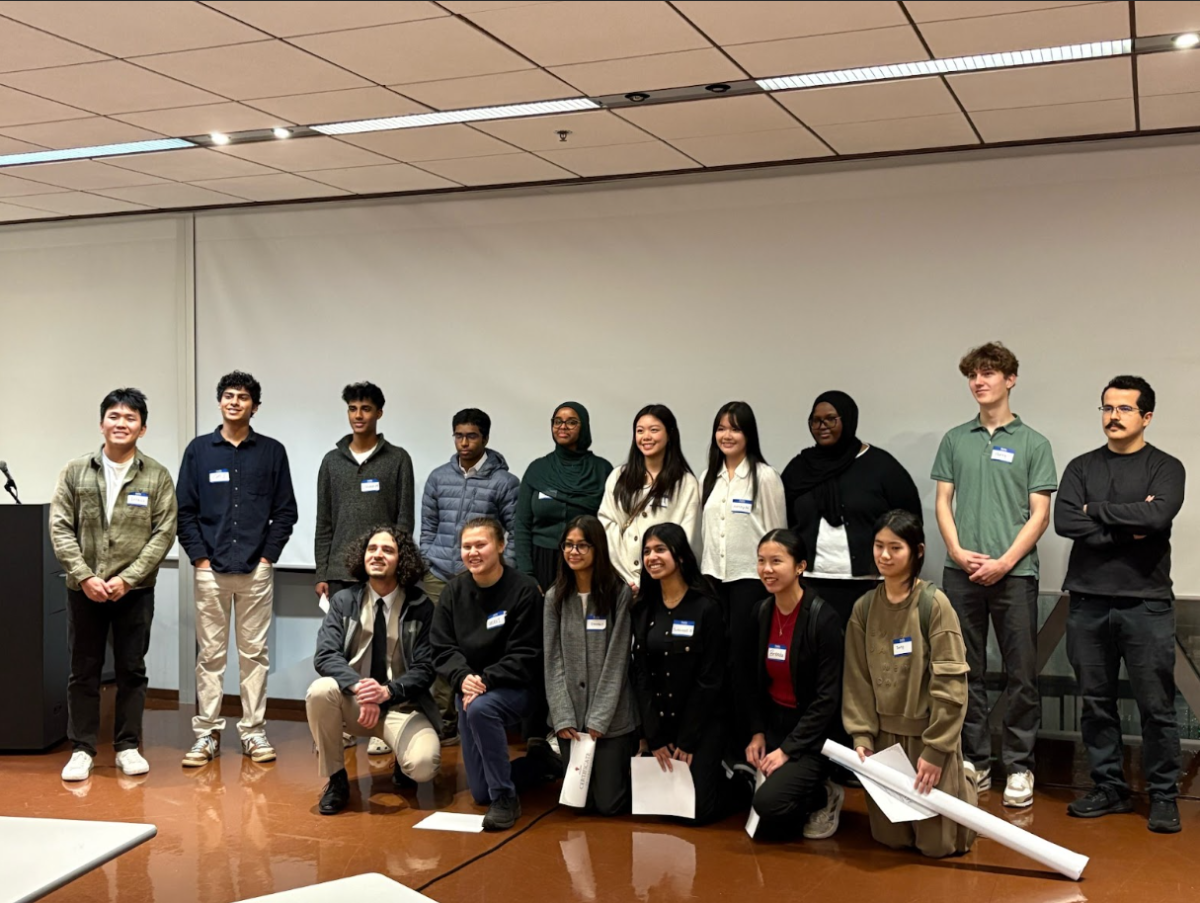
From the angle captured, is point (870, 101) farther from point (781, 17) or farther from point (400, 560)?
point (400, 560)

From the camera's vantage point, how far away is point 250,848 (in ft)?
14.0

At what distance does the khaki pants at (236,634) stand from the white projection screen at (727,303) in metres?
1.05

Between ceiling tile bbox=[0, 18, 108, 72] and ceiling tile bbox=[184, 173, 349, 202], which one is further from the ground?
ceiling tile bbox=[184, 173, 349, 202]

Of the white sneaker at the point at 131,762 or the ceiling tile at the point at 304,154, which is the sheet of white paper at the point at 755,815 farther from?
the ceiling tile at the point at 304,154

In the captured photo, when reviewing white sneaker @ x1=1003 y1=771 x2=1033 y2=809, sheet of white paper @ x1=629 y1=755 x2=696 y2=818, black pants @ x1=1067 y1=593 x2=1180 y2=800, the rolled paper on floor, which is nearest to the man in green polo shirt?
white sneaker @ x1=1003 y1=771 x2=1033 y2=809

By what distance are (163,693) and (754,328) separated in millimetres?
4023

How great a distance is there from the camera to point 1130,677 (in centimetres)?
450

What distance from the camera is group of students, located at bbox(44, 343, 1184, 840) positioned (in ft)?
14.1

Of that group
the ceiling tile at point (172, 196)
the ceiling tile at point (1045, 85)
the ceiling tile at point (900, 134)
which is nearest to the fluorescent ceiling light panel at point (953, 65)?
the ceiling tile at point (1045, 85)

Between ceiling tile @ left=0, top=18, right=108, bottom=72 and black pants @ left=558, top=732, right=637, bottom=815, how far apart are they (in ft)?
9.79

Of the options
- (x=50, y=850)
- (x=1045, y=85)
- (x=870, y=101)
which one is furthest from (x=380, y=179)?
(x=50, y=850)

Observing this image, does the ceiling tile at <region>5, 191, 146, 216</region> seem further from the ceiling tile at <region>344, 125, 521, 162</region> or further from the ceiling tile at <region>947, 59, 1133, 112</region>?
the ceiling tile at <region>947, 59, 1133, 112</region>

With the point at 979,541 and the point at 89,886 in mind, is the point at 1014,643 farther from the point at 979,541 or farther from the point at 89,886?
the point at 89,886

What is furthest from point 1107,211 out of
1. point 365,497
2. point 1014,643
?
point 365,497
